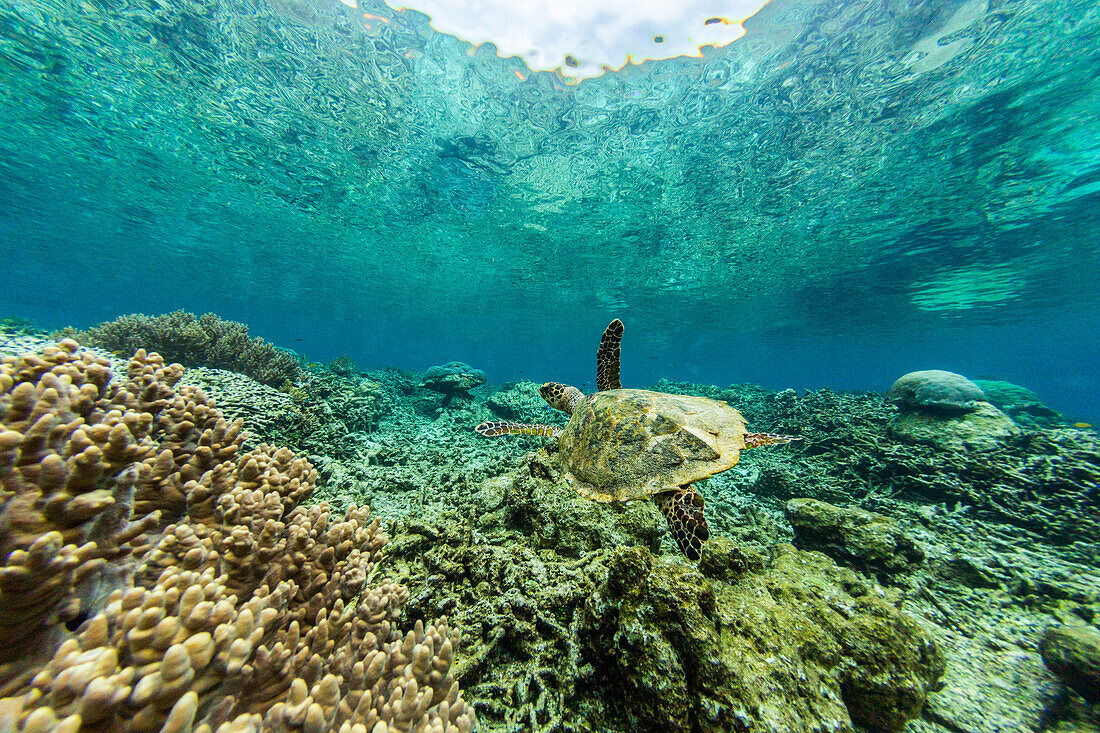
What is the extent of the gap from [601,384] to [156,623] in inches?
173

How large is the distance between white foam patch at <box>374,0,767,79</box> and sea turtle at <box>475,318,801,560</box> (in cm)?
930

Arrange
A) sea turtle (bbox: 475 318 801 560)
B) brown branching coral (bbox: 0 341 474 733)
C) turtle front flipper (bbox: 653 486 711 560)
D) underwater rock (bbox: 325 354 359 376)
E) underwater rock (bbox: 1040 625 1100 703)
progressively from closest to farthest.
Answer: brown branching coral (bbox: 0 341 474 733)
underwater rock (bbox: 1040 625 1100 703)
turtle front flipper (bbox: 653 486 711 560)
sea turtle (bbox: 475 318 801 560)
underwater rock (bbox: 325 354 359 376)

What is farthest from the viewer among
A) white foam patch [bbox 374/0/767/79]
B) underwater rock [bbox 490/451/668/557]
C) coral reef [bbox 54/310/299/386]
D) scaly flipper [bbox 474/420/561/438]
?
white foam patch [bbox 374/0/767/79]

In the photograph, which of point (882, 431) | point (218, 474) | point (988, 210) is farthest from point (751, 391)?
point (218, 474)

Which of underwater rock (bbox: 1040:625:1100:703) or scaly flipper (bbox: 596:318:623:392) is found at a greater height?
scaly flipper (bbox: 596:318:623:392)

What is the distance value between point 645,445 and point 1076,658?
123 inches

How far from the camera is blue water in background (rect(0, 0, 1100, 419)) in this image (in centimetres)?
809

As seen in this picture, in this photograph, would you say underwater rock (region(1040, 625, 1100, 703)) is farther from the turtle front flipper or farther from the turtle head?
the turtle head

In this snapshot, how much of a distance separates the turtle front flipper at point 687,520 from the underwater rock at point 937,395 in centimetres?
696

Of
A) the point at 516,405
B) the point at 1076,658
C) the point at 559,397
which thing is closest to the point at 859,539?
the point at 1076,658

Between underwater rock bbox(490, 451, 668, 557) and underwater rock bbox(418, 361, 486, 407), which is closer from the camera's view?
underwater rock bbox(490, 451, 668, 557)

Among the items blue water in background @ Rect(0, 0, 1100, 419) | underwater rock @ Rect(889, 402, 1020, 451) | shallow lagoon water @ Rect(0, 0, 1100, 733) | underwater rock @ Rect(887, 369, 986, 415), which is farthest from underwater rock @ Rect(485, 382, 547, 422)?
blue water in background @ Rect(0, 0, 1100, 419)

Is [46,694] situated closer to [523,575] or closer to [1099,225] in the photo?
[523,575]

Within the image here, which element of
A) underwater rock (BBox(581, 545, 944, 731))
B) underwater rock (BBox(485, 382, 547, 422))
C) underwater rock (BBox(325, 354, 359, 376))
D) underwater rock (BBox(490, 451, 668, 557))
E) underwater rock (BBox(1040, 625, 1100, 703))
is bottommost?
underwater rock (BBox(1040, 625, 1100, 703))
